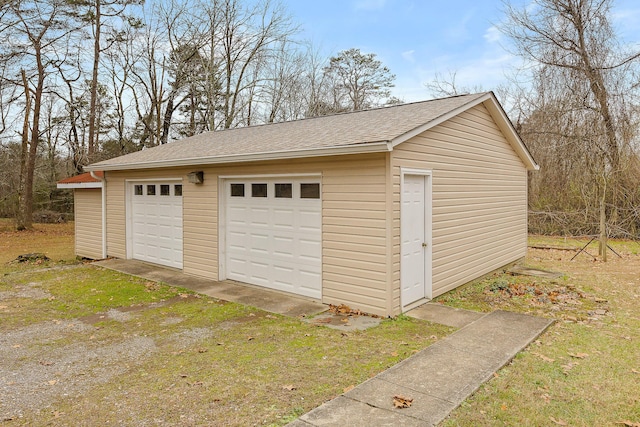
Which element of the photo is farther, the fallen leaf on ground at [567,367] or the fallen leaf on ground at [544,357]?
the fallen leaf on ground at [544,357]

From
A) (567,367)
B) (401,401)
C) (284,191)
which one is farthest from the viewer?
(284,191)

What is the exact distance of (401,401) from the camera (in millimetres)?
3350

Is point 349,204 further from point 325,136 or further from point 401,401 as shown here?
point 401,401

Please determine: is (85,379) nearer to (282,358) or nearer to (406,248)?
(282,358)

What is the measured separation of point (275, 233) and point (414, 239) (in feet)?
8.07

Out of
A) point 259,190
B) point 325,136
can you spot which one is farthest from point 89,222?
point 325,136

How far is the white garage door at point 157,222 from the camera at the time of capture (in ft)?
30.4

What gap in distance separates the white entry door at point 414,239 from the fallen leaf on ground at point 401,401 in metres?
2.66

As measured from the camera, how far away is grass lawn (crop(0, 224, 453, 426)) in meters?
3.38

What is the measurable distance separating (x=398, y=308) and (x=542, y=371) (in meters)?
2.15

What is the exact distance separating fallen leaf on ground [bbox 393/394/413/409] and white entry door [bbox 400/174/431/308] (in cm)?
266

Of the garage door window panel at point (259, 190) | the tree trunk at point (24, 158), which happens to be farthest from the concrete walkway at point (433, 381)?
the tree trunk at point (24, 158)

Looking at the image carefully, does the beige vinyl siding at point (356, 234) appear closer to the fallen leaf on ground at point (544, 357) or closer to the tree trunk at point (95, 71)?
the fallen leaf on ground at point (544, 357)

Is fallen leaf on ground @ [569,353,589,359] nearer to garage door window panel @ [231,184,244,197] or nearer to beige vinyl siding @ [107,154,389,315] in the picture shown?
beige vinyl siding @ [107,154,389,315]
